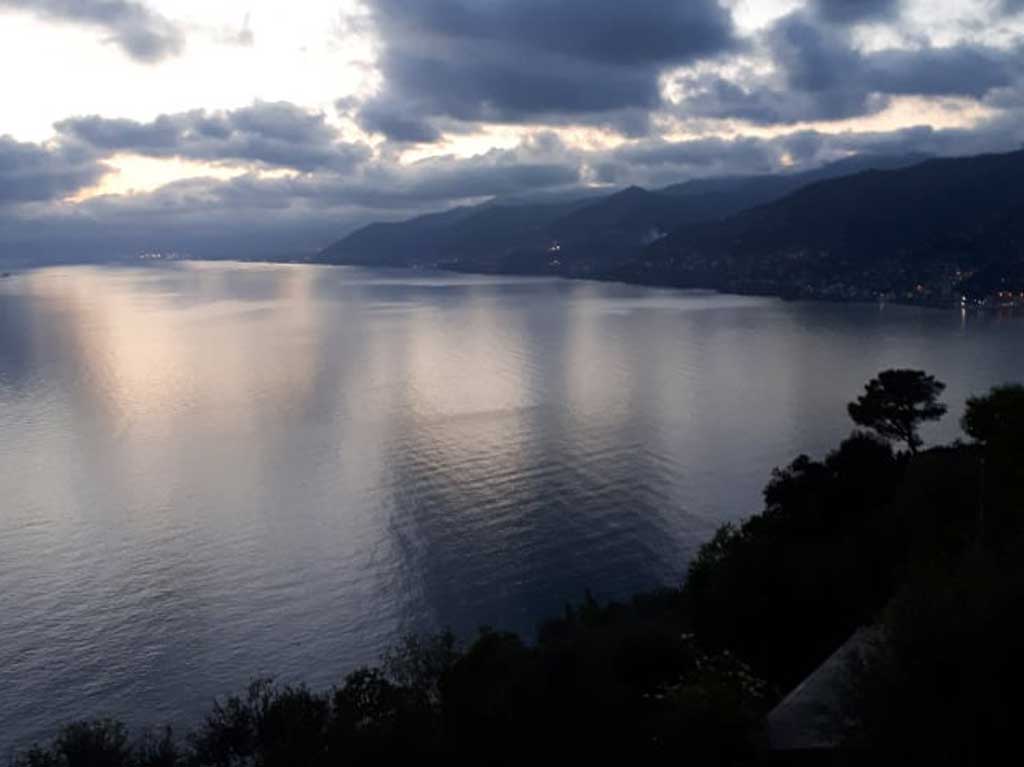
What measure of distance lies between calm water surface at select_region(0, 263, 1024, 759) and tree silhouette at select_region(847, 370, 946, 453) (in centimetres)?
510

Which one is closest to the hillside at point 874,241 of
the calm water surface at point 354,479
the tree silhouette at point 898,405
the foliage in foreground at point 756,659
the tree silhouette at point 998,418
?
the calm water surface at point 354,479

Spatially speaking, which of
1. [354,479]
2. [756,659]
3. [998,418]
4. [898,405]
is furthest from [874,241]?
Answer: [756,659]

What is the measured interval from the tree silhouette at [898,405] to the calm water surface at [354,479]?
5098mm

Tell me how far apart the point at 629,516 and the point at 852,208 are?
13322 centimetres

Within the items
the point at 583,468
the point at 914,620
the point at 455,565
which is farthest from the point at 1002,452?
the point at 583,468

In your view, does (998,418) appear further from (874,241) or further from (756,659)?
(874,241)

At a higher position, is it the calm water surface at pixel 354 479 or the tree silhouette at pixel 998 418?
the tree silhouette at pixel 998 418

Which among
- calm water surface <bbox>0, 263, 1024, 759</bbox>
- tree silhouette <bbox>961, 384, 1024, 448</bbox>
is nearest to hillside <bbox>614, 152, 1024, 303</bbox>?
calm water surface <bbox>0, 263, 1024, 759</bbox>

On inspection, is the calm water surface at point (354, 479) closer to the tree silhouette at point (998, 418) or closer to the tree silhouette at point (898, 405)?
the tree silhouette at point (898, 405)

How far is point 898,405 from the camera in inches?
1014

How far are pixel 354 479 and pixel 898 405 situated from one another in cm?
1825

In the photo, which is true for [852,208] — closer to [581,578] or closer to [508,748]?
[581,578]

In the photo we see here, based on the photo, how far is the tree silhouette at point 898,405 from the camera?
2552cm

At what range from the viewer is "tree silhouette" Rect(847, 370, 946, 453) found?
25516 millimetres
